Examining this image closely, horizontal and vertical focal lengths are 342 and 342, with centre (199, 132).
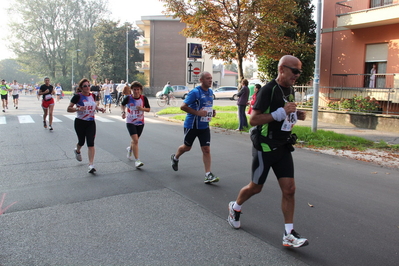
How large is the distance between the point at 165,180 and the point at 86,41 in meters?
59.5

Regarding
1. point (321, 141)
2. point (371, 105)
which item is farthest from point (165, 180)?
point (371, 105)

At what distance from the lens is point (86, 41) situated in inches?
2356

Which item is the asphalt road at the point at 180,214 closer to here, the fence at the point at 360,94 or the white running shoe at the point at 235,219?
the white running shoe at the point at 235,219

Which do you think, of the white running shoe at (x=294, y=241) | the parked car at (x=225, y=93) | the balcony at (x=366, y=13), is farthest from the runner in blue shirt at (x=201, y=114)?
the parked car at (x=225, y=93)

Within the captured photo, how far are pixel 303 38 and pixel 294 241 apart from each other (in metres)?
16.1

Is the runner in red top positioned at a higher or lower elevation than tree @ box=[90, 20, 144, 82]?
lower

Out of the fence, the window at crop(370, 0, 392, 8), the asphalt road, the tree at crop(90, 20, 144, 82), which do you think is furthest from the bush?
the tree at crop(90, 20, 144, 82)

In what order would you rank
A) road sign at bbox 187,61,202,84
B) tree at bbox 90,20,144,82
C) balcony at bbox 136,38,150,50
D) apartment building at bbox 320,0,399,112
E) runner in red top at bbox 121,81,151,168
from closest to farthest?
runner in red top at bbox 121,81,151,168 → road sign at bbox 187,61,202,84 → apartment building at bbox 320,0,399,112 → tree at bbox 90,20,144,82 → balcony at bbox 136,38,150,50

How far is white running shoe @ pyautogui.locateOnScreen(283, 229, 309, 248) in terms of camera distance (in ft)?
11.3

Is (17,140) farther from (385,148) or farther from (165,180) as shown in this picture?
(385,148)

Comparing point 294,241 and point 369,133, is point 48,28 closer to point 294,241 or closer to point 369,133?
point 369,133

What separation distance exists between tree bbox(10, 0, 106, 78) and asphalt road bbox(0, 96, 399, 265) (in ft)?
182

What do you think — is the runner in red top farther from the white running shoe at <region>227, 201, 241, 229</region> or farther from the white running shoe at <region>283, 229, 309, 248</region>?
the white running shoe at <region>283, 229, 309, 248</region>

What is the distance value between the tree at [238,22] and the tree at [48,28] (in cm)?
4963
